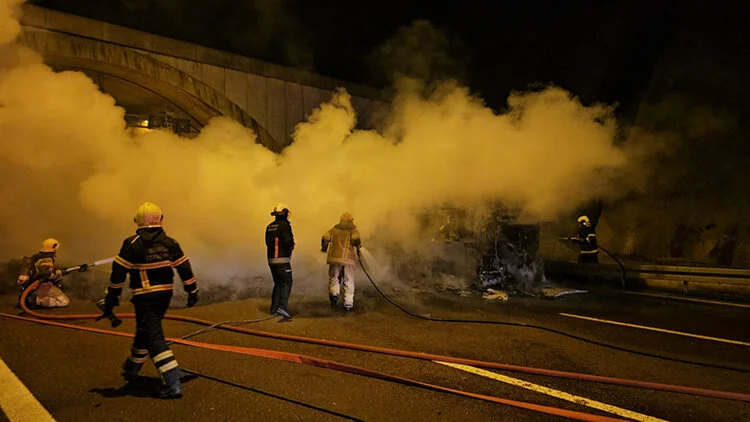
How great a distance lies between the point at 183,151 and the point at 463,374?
7973 mm

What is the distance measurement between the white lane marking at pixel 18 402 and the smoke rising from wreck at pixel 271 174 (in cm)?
505

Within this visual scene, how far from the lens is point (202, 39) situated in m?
12.8

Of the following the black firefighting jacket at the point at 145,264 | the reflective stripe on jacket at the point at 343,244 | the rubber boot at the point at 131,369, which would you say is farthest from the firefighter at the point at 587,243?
the rubber boot at the point at 131,369

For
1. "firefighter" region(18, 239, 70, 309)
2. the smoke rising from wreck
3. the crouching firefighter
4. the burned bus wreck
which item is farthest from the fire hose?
the burned bus wreck

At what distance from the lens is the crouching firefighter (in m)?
4.00

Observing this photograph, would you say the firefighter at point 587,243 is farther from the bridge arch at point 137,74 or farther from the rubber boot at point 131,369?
the rubber boot at point 131,369

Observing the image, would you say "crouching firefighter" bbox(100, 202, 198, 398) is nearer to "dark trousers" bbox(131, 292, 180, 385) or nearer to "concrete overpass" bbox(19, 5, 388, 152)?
"dark trousers" bbox(131, 292, 180, 385)

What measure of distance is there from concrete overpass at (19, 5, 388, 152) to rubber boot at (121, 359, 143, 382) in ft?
27.5

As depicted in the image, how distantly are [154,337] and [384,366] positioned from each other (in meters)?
2.13

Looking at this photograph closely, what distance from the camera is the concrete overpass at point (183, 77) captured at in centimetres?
996

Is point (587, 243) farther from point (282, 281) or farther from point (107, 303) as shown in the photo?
point (107, 303)

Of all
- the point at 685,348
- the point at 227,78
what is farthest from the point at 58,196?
the point at 685,348

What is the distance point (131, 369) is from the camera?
4.21 meters

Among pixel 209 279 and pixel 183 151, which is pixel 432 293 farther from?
pixel 183 151
